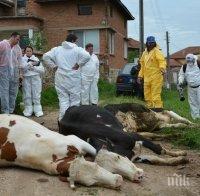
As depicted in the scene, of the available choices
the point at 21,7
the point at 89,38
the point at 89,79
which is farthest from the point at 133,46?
the point at 89,79

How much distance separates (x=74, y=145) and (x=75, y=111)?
4.09ft

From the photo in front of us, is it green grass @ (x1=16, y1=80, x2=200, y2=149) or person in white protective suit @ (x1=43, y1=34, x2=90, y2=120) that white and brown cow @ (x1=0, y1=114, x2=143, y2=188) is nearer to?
green grass @ (x1=16, y1=80, x2=200, y2=149)

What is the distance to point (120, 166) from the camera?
5.76 metres

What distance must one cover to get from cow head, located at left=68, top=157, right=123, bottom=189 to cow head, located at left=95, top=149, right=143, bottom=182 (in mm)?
239

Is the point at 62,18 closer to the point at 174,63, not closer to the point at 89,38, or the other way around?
the point at 89,38

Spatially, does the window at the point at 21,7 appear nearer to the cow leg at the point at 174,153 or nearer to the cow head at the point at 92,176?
the cow leg at the point at 174,153

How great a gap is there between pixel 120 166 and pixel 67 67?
14.3ft

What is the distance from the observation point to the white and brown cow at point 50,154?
5512 millimetres

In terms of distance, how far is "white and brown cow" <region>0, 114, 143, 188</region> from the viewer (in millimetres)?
5512

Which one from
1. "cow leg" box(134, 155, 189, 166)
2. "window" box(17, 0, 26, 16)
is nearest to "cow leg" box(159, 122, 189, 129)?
"cow leg" box(134, 155, 189, 166)

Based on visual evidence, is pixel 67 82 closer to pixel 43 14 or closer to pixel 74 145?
pixel 74 145

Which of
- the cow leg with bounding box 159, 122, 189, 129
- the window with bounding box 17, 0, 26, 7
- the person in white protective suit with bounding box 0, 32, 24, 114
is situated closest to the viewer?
the cow leg with bounding box 159, 122, 189, 129

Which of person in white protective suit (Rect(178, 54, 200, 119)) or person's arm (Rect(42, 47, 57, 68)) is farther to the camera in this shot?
person in white protective suit (Rect(178, 54, 200, 119))

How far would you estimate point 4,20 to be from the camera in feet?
110
